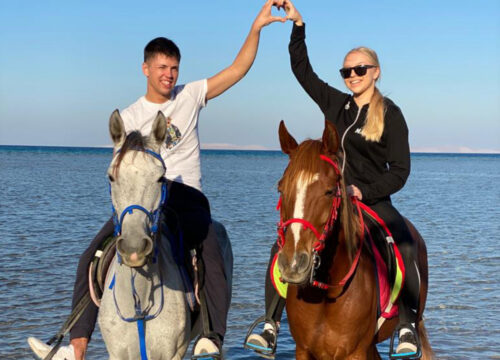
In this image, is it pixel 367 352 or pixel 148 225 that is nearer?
pixel 148 225

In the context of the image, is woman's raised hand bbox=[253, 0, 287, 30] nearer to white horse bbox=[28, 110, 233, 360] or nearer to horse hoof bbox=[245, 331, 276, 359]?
white horse bbox=[28, 110, 233, 360]

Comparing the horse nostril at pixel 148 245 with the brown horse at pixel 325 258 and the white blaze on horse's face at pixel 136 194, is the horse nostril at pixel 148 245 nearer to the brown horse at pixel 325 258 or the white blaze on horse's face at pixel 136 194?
the white blaze on horse's face at pixel 136 194

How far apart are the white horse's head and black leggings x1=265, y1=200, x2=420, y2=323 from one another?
6.08ft

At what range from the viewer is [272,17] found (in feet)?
21.0

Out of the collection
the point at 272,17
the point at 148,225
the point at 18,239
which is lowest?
the point at 18,239

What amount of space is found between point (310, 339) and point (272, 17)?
311cm

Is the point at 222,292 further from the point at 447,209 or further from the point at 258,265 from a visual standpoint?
the point at 447,209

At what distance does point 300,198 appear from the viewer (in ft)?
14.8

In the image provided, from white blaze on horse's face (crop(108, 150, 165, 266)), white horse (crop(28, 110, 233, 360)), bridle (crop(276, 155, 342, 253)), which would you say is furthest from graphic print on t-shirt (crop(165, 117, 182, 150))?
bridle (crop(276, 155, 342, 253))

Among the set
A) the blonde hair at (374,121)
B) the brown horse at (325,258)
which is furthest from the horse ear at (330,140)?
the blonde hair at (374,121)

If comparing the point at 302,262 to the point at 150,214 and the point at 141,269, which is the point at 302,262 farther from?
the point at 141,269

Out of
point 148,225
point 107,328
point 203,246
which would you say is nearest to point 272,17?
point 203,246

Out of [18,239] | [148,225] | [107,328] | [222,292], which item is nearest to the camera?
[148,225]

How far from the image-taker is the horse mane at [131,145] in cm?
446
